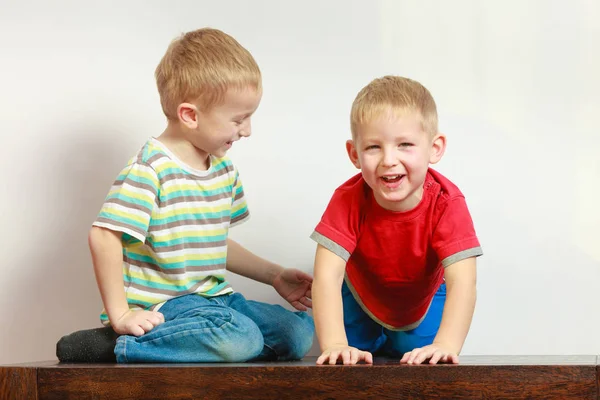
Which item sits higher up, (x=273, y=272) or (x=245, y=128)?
(x=245, y=128)

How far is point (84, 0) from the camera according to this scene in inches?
68.2

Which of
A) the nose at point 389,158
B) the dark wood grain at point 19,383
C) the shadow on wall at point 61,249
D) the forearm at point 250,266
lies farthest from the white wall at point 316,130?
the dark wood grain at point 19,383

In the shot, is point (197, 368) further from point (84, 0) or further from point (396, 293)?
point (84, 0)

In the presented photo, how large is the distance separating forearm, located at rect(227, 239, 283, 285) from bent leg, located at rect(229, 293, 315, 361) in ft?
0.34

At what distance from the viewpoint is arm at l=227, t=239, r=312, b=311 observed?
5.05ft

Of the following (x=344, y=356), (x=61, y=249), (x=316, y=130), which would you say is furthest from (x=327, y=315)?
(x=61, y=249)

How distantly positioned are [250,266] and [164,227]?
251mm

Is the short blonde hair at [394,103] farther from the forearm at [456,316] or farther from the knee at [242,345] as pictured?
the knee at [242,345]

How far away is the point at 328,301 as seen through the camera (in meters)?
1.25

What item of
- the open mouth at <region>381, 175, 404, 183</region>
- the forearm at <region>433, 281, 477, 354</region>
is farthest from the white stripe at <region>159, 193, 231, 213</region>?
the forearm at <region>433, 281, 477, 354</region>

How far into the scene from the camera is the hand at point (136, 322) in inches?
50.0

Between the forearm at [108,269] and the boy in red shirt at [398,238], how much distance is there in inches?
12.2

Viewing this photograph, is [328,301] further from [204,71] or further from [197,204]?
[204,71]

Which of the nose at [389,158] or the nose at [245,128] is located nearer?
the nose at [389,158]
